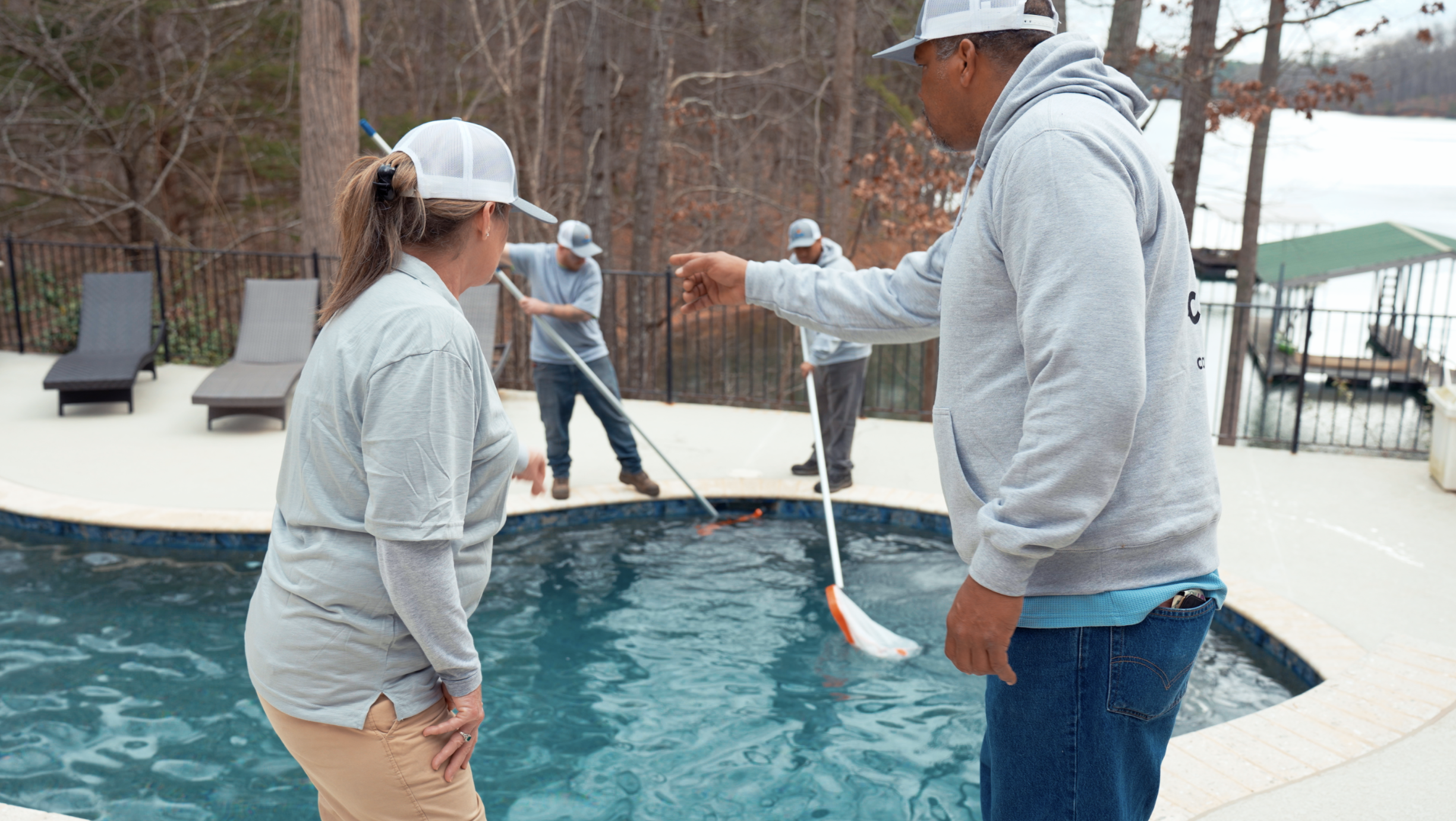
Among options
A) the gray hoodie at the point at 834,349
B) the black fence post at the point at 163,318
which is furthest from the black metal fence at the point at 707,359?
the black fence post at the point at 163,318

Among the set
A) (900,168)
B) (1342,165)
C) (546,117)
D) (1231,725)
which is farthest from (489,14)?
(1342,165)

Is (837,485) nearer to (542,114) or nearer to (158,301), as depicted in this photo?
(158,301)

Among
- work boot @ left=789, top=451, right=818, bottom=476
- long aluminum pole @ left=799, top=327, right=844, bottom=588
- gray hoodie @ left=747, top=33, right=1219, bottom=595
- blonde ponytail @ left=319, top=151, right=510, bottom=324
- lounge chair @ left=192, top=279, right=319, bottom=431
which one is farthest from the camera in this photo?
lounge chair @ left=192, top=279, right=319, bottom=431

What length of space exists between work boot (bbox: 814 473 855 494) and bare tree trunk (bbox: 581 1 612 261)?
290 inches

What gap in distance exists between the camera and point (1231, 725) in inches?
138

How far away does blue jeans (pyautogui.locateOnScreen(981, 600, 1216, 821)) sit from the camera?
1.44 m

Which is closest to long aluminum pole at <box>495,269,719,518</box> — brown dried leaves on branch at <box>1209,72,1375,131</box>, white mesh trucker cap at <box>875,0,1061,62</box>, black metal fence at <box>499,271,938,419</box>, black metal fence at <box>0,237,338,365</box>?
black metal fence at <box>499,271,938,419</box>

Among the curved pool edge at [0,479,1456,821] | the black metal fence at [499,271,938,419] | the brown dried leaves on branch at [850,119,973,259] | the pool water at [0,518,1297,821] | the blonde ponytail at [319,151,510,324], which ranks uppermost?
the brown dried leaves on branch at [850,119,973,259]

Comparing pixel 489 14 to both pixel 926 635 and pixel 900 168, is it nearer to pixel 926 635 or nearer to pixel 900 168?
pixel 900 168

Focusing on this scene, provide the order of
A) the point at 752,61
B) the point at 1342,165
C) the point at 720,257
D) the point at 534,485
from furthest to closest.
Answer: the point at 1342,165, the point at 752,61, the point at 534,485, the point at 720,257

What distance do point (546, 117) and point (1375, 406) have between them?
47.6ft

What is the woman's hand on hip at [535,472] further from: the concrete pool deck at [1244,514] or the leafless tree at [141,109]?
the leafless tree at [141,109]

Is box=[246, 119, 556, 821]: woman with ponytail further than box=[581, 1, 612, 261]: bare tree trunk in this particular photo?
No

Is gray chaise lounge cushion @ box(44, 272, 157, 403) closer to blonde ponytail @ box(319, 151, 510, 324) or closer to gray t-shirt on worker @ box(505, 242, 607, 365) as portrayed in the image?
gray t-shirt on worker @ box(505, 242, 607, 365)
